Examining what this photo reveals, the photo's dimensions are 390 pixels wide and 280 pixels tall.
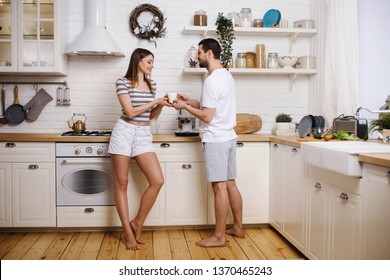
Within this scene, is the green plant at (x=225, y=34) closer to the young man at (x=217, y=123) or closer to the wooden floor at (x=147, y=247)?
the young man at (x=217, y=123)

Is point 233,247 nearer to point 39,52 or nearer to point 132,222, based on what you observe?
point 132,222

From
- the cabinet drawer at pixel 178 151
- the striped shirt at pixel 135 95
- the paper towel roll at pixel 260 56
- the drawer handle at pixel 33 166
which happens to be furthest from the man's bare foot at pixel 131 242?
the paper towel roll at pixel 260 56

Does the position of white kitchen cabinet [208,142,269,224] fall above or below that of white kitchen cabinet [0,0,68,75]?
below

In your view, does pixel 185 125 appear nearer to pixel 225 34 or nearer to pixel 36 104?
pixel 225 34

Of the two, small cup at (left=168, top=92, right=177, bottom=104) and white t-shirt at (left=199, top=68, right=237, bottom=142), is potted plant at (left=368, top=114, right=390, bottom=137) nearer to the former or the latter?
white t-shirt at (left=199, top=68, right=237, bottom=142)

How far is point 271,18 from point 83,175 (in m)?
2.32

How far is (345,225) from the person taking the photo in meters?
2.50

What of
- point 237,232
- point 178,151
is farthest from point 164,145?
point 237,232

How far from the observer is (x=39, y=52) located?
4.09 metres

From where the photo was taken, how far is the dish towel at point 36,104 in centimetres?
436

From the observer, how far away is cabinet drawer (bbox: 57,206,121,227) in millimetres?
3852

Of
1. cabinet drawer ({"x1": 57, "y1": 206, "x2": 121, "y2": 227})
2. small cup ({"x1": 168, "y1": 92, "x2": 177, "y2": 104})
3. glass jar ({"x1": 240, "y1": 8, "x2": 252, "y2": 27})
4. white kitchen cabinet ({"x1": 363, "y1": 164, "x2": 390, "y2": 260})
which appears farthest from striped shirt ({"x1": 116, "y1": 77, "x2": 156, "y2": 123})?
white kitchen cabinet ({"x1": 363, "y1": 164, "x2": 390, "y2": 260})

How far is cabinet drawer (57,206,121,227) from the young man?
82 cm
